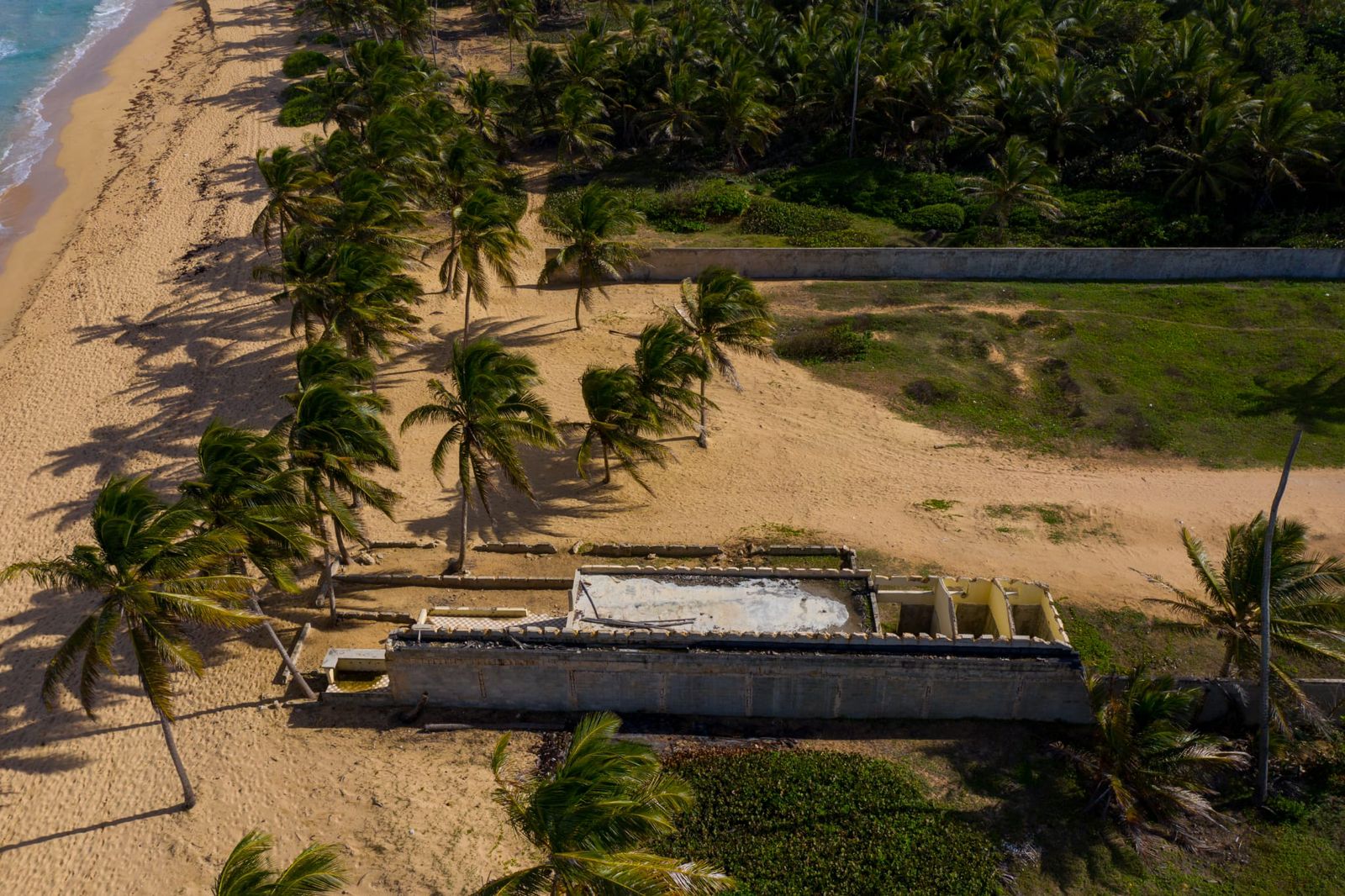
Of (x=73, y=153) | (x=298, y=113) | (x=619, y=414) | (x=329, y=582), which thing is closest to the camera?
(x=329, y=582)

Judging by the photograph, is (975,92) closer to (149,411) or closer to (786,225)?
(786,225)

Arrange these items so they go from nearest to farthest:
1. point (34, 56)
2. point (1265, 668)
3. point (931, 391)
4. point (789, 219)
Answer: point (1265, 668)
point (931, 391)
point (789, 219)
point (34, 56)

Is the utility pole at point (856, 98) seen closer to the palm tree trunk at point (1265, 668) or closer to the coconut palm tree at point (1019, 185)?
the coconut palm tree at point (1019, 185)

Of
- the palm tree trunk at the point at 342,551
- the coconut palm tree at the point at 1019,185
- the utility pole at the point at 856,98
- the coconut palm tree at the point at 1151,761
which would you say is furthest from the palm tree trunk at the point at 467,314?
the coconut palm tree at the point at 1151,761

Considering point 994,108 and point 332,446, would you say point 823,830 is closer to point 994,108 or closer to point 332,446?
point 332,446

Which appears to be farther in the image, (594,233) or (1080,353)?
(1080,353)

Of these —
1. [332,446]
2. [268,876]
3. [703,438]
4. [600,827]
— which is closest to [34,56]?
[703,438]
